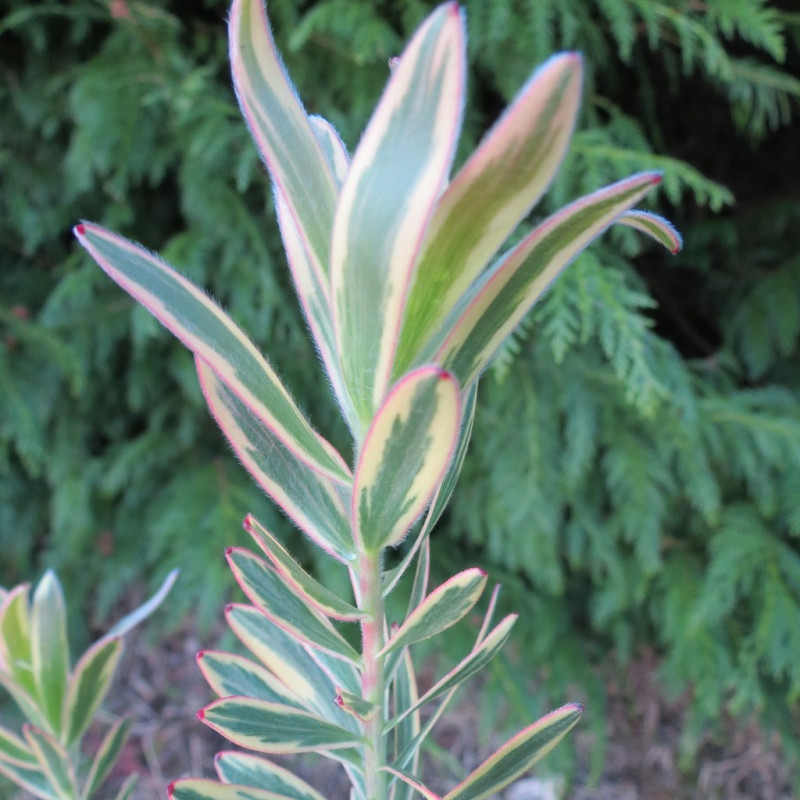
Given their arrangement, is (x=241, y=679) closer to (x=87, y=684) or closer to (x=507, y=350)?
(x=87, y=684)

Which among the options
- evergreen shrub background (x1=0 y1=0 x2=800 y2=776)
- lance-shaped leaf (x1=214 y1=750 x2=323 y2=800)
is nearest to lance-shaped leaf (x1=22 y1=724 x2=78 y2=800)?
lance-shaped leaf (x1=214 y1=750 x2=323 y2=800)

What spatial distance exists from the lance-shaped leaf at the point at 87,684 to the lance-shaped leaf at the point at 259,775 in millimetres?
176

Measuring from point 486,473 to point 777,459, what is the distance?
0.58 metres

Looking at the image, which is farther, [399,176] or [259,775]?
[259,775]

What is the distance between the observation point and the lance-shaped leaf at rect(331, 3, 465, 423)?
26cm

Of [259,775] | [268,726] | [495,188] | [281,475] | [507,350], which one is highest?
[495,188]

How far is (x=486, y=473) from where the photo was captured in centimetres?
149

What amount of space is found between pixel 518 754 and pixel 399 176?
13.6 inches

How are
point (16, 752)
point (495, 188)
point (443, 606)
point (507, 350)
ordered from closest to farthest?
point (495, 188)
point (443, 606)
point (16, 752)
point (507, 350)

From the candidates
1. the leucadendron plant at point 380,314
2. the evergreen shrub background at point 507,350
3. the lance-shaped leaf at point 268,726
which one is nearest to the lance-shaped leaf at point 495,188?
the leucadendron plant at point 380,314

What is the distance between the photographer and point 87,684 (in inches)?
23.4

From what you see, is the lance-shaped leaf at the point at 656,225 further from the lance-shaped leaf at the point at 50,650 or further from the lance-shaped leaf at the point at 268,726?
the lance-shaped leaf at the point at 50,650

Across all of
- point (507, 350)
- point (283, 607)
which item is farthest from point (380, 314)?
point (507, 350)

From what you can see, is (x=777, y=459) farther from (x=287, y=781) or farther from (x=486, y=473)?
(x=287, y=781)
